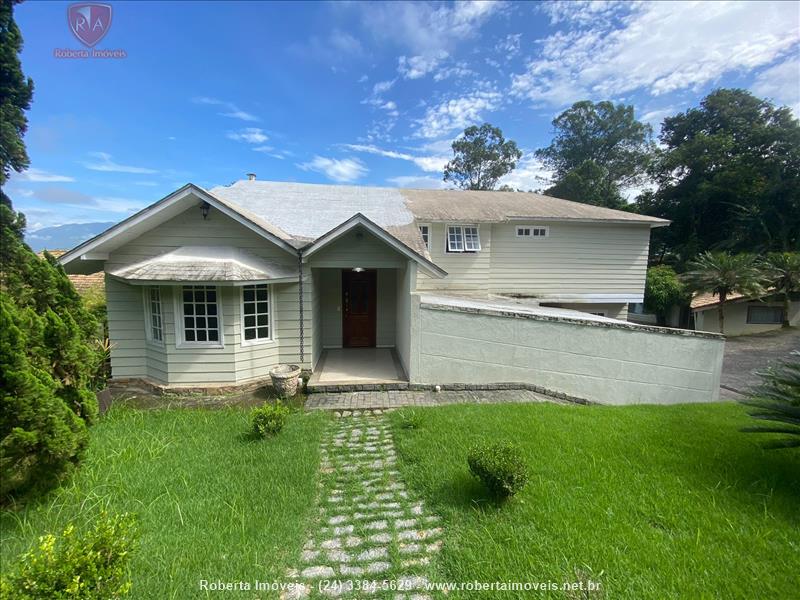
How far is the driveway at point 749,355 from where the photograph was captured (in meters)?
10.5

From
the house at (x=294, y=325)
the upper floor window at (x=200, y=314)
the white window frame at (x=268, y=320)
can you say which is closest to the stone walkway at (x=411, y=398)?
the house at (x=294, y=325)

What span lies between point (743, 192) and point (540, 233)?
84.4 ft

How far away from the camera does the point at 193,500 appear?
3785mm

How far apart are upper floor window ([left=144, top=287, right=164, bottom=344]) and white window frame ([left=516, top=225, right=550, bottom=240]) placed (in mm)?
12669

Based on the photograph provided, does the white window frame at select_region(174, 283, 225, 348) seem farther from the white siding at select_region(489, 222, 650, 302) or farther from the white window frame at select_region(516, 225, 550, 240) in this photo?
the white window frame at select_region(516, 225, 550, 240)

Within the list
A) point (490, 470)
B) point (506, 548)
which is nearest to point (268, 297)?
point (490, 470)

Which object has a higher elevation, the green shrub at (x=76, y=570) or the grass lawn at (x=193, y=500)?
the green shrub at (x=76, y=570)

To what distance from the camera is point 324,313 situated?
1109cm

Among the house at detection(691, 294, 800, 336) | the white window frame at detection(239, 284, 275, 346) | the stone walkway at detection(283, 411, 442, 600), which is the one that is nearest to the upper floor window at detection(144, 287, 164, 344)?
the white window frame at detection(239, 284, 275, 346)

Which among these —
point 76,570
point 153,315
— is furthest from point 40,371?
point 153,315

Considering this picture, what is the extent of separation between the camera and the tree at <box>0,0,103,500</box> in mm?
3141

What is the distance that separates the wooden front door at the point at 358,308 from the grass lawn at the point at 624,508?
5.89 m

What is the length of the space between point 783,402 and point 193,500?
720cm

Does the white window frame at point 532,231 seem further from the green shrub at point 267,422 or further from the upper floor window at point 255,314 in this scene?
the green shrub at point 267,422
